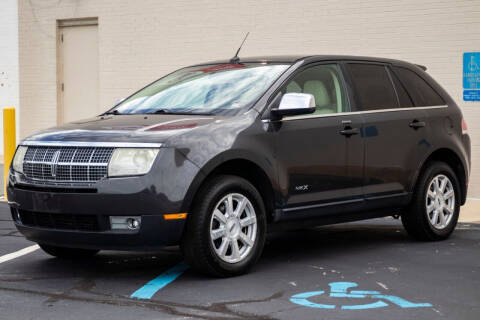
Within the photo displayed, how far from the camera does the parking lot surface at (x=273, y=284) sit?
535 centimetres

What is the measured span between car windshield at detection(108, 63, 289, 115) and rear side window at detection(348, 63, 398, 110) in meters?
0.85

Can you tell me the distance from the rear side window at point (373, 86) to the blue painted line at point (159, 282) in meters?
2.16

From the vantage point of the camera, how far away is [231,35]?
46.1ft

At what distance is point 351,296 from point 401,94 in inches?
113

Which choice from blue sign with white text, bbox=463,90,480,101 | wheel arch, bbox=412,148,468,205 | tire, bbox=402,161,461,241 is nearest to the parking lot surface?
tire, bbox=402,161,461,241

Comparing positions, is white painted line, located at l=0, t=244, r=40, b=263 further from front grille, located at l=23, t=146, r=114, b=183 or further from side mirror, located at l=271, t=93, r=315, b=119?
side mirror, located at l=271, t=93, r=315, b=119

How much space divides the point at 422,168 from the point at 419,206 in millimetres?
364

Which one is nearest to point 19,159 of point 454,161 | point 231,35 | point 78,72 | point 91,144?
point 91,144

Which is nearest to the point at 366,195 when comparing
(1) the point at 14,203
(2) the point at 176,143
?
(2) the point at 176,143

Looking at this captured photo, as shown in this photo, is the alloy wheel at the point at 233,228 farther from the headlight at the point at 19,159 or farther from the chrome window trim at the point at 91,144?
the headlight at the point at 19,159

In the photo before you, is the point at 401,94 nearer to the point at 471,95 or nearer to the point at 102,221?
the point at 102,221

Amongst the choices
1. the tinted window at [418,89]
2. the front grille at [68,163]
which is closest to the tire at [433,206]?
the tinted window at [418,89]

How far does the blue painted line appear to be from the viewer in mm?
5816

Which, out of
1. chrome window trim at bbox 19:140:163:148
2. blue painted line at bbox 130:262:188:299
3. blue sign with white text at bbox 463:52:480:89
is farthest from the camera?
blue sign with white text at bbox 463:52:480:89
